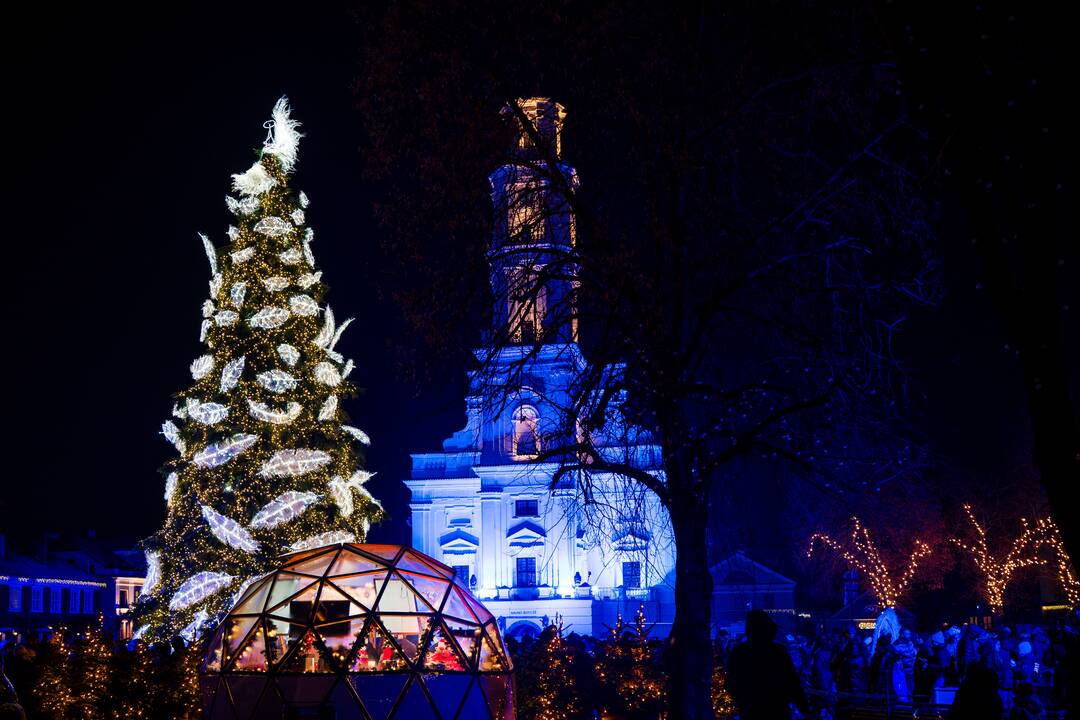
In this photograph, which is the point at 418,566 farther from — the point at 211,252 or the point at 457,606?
the point at 211,252

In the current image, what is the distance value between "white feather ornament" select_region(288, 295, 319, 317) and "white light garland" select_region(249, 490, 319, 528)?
14.6ft

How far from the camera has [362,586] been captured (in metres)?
15.2

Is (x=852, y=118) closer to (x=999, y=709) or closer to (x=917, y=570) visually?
(x=999, y=709)

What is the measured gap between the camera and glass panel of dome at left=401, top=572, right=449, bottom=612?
49.3ft

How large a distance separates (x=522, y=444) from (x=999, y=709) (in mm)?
7669

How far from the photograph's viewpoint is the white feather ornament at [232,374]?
87.2 ft

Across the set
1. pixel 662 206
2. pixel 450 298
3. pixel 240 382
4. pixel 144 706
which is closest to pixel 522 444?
pixel 450 298

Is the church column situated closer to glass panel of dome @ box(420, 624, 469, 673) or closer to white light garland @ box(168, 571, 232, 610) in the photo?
white light garland @ box(168, 571, 232, 610)

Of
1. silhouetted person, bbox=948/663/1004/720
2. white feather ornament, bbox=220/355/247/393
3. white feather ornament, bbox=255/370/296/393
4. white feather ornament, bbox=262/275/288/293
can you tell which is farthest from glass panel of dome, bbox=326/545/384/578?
white feather ornament, bbox=262/275/288/293

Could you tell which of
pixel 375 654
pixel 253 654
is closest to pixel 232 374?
pixel 253 654

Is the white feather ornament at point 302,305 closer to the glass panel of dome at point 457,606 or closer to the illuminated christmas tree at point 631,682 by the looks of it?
the illuminated christmas tree at point 631,682

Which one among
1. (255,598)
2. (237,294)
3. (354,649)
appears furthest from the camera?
(237,294)

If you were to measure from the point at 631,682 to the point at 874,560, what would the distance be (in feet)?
118

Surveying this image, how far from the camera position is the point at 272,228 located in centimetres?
2734
